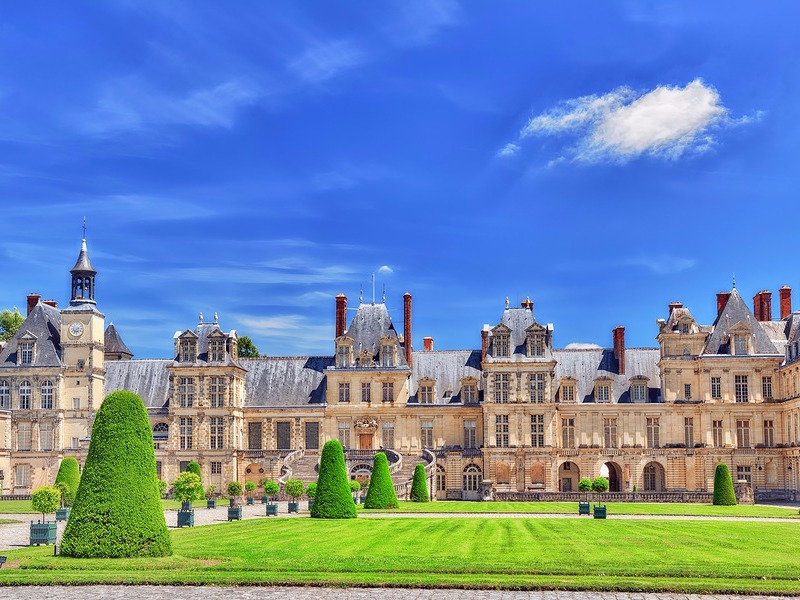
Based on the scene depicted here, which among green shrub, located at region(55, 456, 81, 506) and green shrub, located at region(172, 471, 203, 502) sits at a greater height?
green shrub, located at region(55, 456, 81, 506)

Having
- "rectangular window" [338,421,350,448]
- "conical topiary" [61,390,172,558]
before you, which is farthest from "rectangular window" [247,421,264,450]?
"conical topiary" [61,390,172,558]

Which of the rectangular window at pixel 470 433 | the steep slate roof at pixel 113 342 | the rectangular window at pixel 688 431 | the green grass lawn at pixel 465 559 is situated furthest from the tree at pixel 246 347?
the green grass lawn at pixel 465 559

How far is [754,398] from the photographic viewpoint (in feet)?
218

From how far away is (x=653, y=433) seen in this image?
6775cm

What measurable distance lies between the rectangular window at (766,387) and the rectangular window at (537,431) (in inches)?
569

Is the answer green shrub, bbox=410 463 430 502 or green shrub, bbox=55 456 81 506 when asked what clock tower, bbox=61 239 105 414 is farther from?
green shrub, bbox=410 463 430 502

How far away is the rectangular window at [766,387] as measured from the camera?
6669cm

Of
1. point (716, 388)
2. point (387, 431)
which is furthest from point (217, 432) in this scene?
point (716, 388)

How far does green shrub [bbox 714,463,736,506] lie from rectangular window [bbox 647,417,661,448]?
14.9m

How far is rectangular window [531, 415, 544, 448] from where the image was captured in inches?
2630

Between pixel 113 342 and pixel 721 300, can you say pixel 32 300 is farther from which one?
pixel 721 300

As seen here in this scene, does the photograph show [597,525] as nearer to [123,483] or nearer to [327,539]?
[327,539]

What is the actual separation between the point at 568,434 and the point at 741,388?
37.9 feet

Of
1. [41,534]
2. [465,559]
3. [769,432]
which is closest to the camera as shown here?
[465,559]
